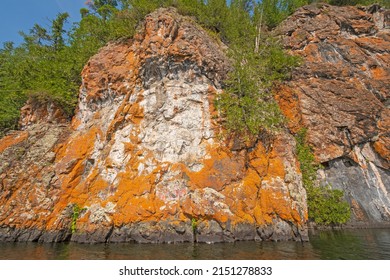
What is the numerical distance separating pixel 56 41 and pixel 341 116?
28592 mm

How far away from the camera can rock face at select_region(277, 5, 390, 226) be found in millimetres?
19375

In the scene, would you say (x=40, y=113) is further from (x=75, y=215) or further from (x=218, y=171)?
(x=218, y=171)

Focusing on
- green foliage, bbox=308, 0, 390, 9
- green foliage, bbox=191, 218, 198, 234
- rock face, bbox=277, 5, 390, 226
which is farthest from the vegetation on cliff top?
green foliage, bbox=191, 218, 198, 234

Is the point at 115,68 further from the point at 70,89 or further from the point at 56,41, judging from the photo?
the point at 56,41

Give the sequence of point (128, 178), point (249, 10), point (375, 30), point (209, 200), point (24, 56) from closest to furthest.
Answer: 1. point (209, 200)
2. point (128, 178)
3. point (375, 30)
4. point (24, 56)
5. point (249, 10)

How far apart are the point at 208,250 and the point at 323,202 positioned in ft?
34.0

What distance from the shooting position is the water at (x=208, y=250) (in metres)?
9.74

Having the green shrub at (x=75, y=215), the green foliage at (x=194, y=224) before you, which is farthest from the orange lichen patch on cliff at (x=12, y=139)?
A: the green foliage at (x=194, y=224)

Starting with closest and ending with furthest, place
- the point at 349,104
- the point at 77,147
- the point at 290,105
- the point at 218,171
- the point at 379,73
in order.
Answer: the point at 218,171 → the point at 77,147 → the point at 349,104 → the point at 290,105 → the point at 379,73

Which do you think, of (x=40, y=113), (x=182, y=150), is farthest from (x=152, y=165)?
(x=40, y=113)

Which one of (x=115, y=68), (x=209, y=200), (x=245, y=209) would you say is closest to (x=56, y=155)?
(x=115, y=68)

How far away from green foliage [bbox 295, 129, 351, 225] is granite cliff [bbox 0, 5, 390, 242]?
5.70 feet

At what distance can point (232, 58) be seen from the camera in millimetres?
19078

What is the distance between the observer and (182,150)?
48.8ft
